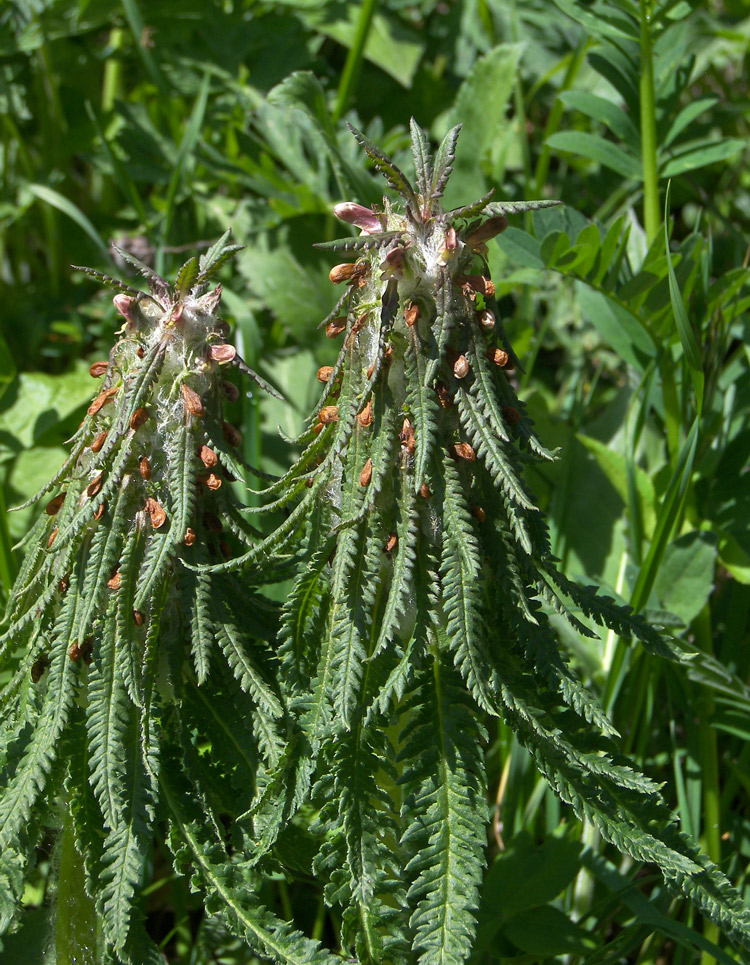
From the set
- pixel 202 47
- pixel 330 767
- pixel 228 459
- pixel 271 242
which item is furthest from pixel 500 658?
pixel 202 47

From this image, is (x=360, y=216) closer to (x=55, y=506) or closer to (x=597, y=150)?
(x=55, y=506)

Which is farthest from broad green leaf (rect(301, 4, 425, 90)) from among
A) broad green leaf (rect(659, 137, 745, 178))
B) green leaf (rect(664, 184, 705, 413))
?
green leaf (rect(664, 184, 705, 413))

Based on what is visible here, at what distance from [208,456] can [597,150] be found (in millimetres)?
1445

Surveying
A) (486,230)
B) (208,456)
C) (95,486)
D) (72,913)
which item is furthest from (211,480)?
(72,913)

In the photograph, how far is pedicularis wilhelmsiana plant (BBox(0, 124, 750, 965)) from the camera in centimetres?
138

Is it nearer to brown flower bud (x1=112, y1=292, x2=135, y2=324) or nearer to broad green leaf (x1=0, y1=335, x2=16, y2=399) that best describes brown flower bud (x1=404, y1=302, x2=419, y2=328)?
brown flower bud (x1=112, y1=292, x2=135, y2=324)

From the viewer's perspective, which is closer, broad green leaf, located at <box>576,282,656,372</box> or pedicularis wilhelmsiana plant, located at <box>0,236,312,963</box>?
pedicularis wilhelmsiana plant, located at <box>0,236,312,963</box>

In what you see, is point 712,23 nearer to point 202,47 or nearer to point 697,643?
point 202,47

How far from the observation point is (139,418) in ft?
4.85

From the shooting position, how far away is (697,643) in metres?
2.32

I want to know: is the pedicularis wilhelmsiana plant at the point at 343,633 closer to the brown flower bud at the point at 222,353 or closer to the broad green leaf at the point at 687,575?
the brown flower bud at the point at 222,353

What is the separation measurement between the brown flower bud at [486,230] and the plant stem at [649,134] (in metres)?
1.00

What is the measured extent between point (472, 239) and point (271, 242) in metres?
1.63

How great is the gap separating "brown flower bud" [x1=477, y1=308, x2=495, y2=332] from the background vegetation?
61cm
